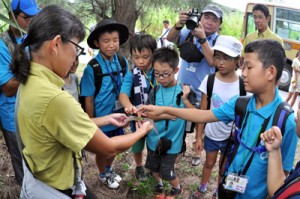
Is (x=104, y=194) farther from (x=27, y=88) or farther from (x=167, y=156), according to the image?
(x=27, y=88)

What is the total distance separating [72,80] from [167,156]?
1.15 meters

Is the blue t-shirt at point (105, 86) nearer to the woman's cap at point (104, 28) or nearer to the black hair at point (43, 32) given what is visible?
the woman's cap at point (104, 28)

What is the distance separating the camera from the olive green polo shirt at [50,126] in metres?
1.35

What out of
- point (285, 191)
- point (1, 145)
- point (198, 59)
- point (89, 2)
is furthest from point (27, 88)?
point (89, 2)

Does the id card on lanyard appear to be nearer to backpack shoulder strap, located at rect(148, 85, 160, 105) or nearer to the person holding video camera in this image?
backpack shoulder strap, located at rect(148, 85, 160, 105)

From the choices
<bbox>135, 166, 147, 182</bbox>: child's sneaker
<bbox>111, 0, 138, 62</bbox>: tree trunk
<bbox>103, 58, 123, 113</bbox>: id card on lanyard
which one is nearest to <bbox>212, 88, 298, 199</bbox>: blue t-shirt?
<bbox>103, 58, 123, 113</bbox>: id card on lanyard

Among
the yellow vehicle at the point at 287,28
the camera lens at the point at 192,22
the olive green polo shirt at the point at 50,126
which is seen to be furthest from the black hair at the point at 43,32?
the yellow vehicle at the point at 287,28

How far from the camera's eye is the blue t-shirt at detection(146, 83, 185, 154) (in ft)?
8.48

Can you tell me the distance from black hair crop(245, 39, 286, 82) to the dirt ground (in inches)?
68.3

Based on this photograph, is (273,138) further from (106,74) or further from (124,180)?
(124,180)

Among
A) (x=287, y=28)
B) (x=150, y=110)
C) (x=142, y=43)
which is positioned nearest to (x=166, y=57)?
(x=142, y=43)

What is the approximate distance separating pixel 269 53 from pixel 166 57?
94 centimetres

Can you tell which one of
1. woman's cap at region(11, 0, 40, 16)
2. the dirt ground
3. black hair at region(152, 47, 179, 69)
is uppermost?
woman's cap at region(11, 0, 40, 16)

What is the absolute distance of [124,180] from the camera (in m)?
3.26
